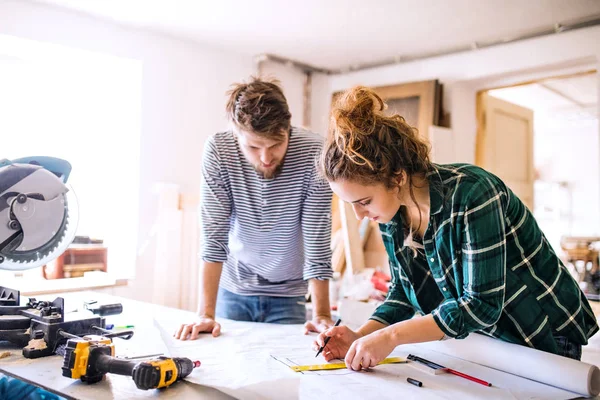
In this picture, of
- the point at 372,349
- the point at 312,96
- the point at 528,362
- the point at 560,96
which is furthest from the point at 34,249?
the point at 560,96

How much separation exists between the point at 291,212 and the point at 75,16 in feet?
7.48

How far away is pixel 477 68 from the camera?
12.3 ft

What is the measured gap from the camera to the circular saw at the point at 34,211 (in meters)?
1.29

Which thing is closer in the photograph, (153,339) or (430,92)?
(153,339)

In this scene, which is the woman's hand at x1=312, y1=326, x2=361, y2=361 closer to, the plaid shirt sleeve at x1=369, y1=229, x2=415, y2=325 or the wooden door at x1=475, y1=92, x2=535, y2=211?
the plaid shirt sleeve at x1=369, y1=229, x2=415, y2=325

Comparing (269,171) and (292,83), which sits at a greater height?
(292,83)

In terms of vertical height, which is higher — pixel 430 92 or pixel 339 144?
pixel 430 92

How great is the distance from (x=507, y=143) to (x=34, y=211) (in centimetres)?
378

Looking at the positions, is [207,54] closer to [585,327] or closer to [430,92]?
[430,92]

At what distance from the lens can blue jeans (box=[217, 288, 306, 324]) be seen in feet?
5.82

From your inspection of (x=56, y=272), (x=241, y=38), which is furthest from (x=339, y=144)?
(x=241, y=38)

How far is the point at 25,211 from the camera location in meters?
1.31

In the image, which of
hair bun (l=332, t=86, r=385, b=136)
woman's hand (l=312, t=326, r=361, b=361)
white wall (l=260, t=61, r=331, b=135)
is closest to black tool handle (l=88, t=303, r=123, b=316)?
woman's hand (l=312, t=326, r=361, b=361)

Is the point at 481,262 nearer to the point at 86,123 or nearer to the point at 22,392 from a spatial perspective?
the point at 22,392
